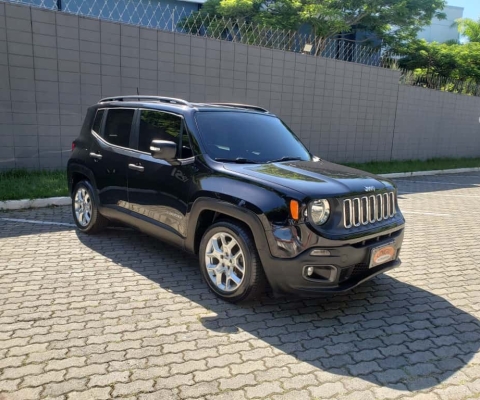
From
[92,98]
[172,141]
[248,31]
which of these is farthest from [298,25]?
[172,141]

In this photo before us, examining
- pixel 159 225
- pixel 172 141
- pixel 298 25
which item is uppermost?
pixel 298 25

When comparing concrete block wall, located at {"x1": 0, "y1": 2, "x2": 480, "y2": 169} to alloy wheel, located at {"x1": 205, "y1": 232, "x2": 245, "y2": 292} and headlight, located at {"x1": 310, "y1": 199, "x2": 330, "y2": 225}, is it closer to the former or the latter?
alloy wheel, located at {"x1": 205, "y1": 232, "x2": 245, "y2": 292}

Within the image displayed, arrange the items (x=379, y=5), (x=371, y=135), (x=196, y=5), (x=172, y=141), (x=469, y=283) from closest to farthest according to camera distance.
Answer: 1. (x=172, y=141)
2. (x=469, y=283)
3. (x=371, y=135)
4. (x=379, y=5)
5. (x=196, y=5)

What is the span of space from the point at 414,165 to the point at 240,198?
13070 millimetres

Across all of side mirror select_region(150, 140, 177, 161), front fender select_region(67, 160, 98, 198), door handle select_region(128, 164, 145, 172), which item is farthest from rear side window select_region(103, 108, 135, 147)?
side mirror select_region(150, 140, 177, 161)

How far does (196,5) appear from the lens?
29516 millimetres

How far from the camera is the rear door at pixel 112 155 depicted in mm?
4996

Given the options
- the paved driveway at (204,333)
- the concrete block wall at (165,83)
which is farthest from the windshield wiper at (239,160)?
the concrete block wall at (165,83)

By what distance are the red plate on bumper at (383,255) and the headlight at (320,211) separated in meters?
0.58

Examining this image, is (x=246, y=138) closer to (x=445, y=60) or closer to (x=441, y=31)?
(x=445, y=60)

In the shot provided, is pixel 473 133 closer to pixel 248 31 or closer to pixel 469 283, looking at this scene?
pixel 248 31

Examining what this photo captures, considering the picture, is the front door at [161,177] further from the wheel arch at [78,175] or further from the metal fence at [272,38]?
the metal fence at [272,38]

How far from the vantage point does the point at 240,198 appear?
3688 mm

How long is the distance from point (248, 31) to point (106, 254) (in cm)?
878
